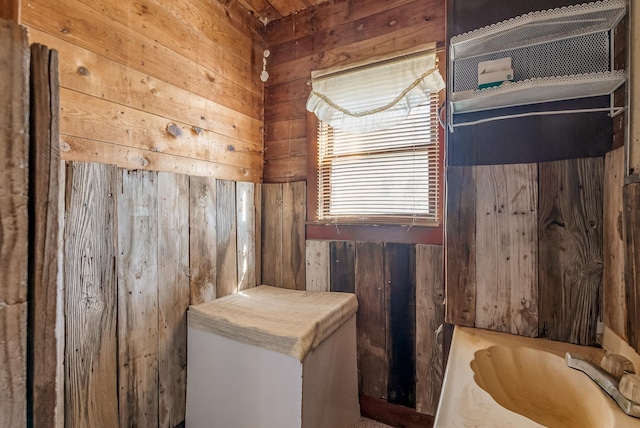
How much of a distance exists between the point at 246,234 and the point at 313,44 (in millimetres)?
1401

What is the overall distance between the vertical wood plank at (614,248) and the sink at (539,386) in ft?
0.65

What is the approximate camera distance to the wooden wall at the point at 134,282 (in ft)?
4.08

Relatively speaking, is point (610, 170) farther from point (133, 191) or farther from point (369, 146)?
point (133, 191)

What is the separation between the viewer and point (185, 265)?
1.69 m

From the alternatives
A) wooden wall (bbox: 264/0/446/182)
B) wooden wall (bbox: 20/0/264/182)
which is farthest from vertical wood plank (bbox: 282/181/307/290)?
wooden wall (bbox: 20/0/264/182)

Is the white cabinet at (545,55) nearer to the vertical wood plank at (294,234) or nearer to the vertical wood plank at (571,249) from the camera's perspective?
the vertical wood plank at (571,249)

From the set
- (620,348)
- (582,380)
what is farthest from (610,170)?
(582,380)

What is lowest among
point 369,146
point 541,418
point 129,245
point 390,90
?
point 541,418

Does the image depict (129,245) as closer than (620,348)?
No

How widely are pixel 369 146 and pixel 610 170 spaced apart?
1173mm

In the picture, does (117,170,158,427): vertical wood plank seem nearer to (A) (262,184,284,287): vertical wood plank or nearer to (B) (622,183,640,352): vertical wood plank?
(A) (262,184,284,287): vertical wood plank

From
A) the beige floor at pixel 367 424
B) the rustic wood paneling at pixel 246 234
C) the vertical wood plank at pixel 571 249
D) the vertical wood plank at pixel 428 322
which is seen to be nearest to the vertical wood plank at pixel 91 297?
the rustic wood paneling at pixel 246 234

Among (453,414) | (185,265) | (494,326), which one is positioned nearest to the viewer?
(453,414)

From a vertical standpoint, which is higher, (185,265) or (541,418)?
(185,265)
